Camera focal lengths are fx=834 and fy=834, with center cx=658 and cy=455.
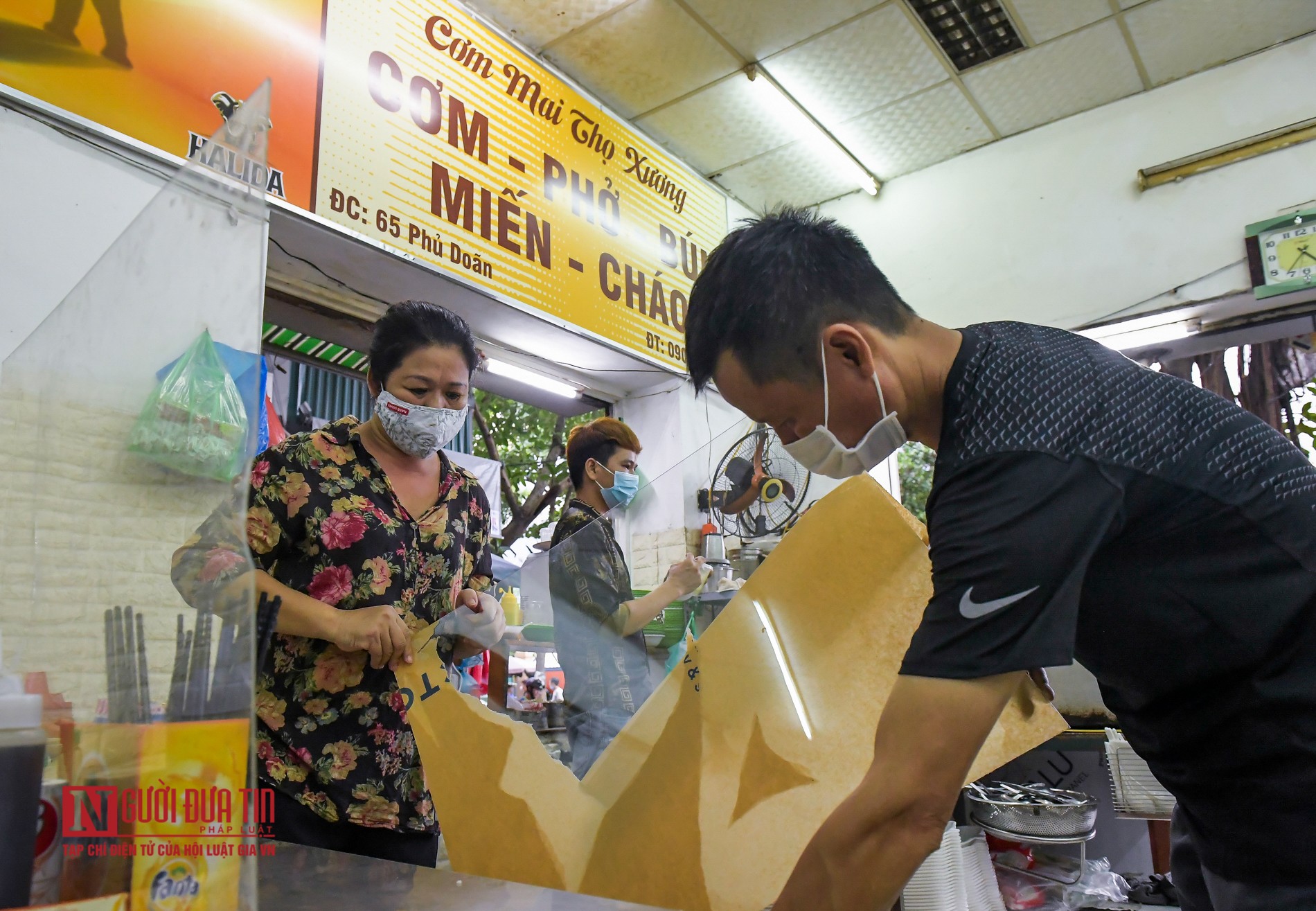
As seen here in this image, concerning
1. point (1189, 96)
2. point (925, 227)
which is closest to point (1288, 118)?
point (1189, 96)

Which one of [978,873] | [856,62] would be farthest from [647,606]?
[856,62]

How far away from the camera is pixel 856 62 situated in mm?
3537

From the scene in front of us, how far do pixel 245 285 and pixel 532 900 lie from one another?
55 cm

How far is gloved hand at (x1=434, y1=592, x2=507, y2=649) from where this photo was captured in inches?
46.1

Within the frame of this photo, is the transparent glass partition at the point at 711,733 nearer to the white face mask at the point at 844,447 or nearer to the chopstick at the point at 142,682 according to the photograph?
the white face mask at the point at 844,447

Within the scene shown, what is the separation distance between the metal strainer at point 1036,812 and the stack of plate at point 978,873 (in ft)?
0.43

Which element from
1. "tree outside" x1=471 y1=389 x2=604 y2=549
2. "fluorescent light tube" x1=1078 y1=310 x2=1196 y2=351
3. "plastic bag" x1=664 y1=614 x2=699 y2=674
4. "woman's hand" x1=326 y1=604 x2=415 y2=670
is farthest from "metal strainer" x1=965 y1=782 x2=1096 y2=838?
"tree outside" x1=471 y1=389 x2=604 y2=549

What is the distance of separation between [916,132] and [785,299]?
12.1ft

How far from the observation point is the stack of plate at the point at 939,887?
7.30ft

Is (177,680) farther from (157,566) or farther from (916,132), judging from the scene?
(916,132)

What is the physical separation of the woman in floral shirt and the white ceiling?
2.22 metres

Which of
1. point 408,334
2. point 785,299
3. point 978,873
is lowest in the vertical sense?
point 978,873

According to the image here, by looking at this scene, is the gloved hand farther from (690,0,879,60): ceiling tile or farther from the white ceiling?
(690,0,879,60): ceiling tile

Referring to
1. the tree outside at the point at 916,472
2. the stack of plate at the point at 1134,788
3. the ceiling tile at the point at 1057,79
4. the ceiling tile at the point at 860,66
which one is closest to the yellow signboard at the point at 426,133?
the ceiling tile at the point at 860,66
